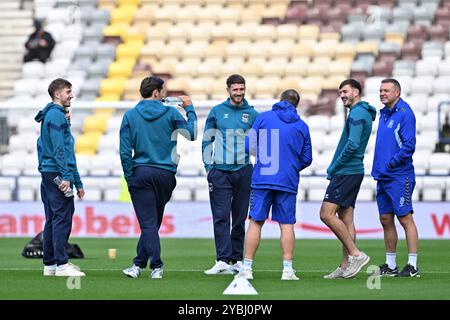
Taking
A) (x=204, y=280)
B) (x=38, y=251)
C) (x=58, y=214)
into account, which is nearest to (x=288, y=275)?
(x=204, y=280)

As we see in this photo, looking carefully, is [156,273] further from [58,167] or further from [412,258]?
[412,258]

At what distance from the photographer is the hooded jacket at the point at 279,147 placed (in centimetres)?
1308

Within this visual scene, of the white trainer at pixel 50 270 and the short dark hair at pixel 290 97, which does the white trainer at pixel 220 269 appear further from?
the short dark hair at pixel 290 97

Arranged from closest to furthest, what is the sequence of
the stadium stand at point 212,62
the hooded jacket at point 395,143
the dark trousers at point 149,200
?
the dark trousers at point 149,200 < the hooded jacket at point 395,143 < the stadium stand at point 212,62

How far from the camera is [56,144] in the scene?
13148 mm

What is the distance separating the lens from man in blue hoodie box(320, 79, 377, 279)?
1337 cm

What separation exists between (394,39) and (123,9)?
22.2ft

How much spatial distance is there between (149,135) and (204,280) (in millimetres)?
1648

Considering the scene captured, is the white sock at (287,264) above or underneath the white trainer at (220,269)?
above

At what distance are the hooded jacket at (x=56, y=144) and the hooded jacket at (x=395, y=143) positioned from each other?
3.34 meters

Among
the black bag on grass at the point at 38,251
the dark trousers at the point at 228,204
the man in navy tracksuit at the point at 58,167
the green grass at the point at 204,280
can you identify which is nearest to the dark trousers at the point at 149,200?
the green grass at the point at 204,280

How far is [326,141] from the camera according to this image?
981 inches
